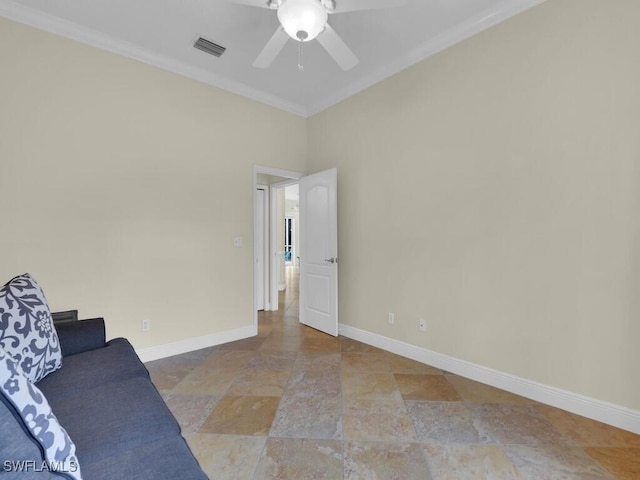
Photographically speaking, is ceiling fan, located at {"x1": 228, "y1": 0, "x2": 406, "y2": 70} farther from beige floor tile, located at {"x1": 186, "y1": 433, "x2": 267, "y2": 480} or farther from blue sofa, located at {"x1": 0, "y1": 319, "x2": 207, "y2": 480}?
beige floor tile, located at {"x1": 186, "y1": 433, "x2": 267, "y2": 480}

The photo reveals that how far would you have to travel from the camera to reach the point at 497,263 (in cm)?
239

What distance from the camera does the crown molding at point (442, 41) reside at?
228 cm

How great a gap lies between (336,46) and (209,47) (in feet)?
4.71

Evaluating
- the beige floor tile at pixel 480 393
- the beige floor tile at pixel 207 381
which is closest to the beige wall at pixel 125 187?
the beige floor tile at pixel 207 381

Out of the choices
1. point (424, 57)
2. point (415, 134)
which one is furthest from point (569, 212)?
point (424, 57)

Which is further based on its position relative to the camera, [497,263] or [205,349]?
[205,349]

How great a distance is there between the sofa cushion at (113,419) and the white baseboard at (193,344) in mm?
1693

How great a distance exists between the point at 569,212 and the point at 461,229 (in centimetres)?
74

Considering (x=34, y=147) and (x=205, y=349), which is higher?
(x=34, y=147)

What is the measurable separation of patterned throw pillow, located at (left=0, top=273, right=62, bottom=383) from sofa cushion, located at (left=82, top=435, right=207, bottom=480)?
802 mm

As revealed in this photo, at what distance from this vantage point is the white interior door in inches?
142

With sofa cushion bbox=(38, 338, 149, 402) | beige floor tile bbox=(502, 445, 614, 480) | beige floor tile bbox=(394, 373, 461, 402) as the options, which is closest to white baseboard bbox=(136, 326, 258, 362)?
sofa cushion bbox=(38, 338, 149, 402)

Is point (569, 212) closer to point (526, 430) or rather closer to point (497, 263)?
point (497, 263)

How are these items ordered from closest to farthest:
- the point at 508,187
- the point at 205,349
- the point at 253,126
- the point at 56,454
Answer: the point at 56,454
the point at 508,187
the point at 205,349
the point at 253,126
